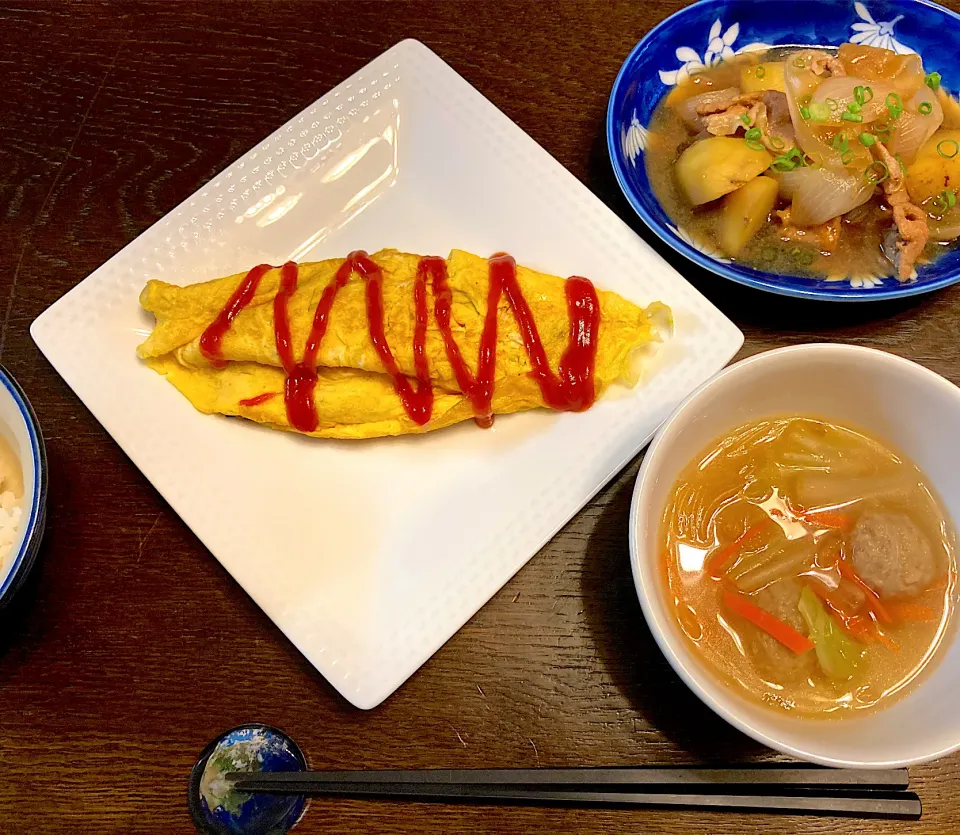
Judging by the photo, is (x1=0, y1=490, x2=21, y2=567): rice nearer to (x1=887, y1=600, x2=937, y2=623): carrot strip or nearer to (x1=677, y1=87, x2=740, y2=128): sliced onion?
(x1=887, y1=600, x2=937, y2=623): carrot strip

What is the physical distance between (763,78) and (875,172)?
0.50 m

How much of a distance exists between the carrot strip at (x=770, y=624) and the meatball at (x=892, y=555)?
207mm

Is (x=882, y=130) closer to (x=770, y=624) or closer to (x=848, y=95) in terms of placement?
(x=848, y=95)

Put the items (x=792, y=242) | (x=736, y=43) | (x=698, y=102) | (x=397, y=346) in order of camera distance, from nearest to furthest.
A: 1. (x=397, y=346)
2. (x=792, y=242)
3. (x=698, y=102)
4. (x=736, y=43)

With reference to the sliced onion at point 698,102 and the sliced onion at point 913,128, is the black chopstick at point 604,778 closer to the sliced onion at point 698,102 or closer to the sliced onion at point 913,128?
the sliced onion at point 913,128

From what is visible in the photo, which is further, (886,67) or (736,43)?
(736,43)

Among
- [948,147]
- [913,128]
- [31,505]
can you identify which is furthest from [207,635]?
[948,147]

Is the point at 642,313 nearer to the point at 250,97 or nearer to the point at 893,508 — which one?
the point at 893,508

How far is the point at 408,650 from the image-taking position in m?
1.86

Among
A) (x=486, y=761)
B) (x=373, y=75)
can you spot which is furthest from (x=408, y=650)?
(x=373, y=75)

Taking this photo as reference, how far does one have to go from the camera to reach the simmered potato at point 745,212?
224 centimetres

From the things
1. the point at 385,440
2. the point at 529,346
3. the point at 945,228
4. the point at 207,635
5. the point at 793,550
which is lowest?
the point at 207,635

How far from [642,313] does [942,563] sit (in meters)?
0.97

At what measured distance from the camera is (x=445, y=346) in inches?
82.1
